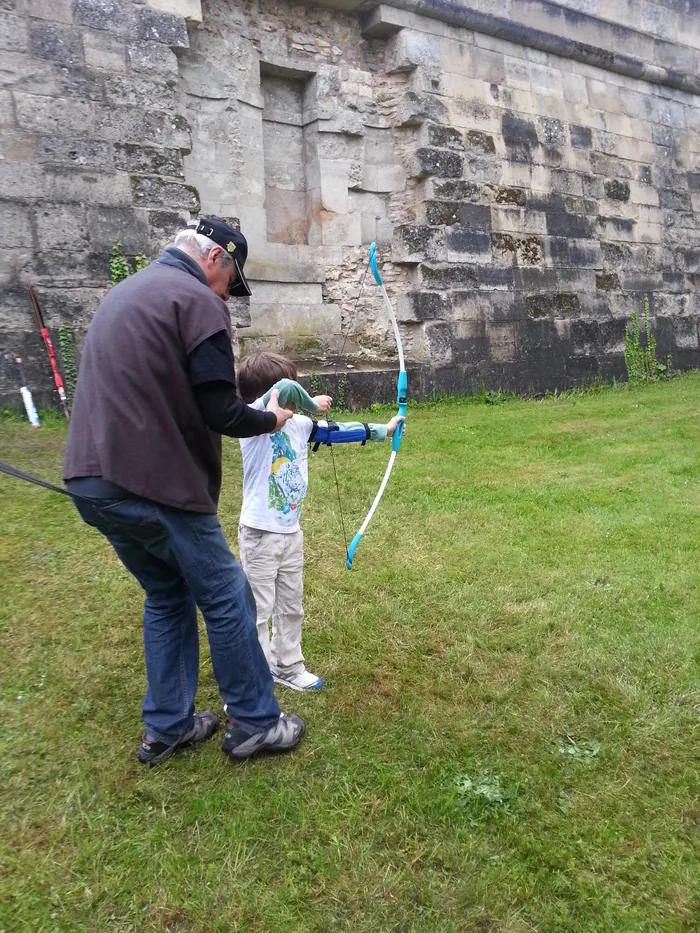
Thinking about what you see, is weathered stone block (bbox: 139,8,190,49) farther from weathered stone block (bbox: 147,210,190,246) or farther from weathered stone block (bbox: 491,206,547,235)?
weathered stone block (bbox: 491,206,547,235)

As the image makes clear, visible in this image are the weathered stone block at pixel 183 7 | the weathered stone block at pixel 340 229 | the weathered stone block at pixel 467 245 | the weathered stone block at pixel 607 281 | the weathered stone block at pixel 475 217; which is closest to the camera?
the weathered stone block at pixel 183 7

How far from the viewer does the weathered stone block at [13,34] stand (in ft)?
23.0

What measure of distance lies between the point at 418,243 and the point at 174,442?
777 cm

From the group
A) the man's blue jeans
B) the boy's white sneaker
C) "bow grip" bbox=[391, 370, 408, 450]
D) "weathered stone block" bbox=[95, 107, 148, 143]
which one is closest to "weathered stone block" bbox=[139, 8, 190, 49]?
"weathered stone block" bbox=[95, 107, 148, 143]

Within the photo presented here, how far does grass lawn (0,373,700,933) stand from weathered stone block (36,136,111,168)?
3.70 metres

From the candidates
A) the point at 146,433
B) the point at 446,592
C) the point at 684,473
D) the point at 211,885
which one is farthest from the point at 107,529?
the point at 684,473

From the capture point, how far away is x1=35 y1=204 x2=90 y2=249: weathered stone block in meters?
7.21

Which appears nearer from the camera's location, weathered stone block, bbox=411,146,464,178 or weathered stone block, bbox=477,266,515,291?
weathered stone block, bbox=411,146,464,178

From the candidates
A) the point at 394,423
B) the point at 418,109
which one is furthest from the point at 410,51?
the point at 394,423

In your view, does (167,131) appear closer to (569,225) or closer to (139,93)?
(139,93)

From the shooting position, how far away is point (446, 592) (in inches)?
169

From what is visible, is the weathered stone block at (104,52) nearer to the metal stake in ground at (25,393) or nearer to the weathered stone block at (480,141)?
the metal stake in ground at (25,393)

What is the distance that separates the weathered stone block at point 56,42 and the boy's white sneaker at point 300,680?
6598 mm

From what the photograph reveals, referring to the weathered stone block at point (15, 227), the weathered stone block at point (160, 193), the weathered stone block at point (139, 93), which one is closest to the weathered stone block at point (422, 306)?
the weathered stone block at point (160, 193)
